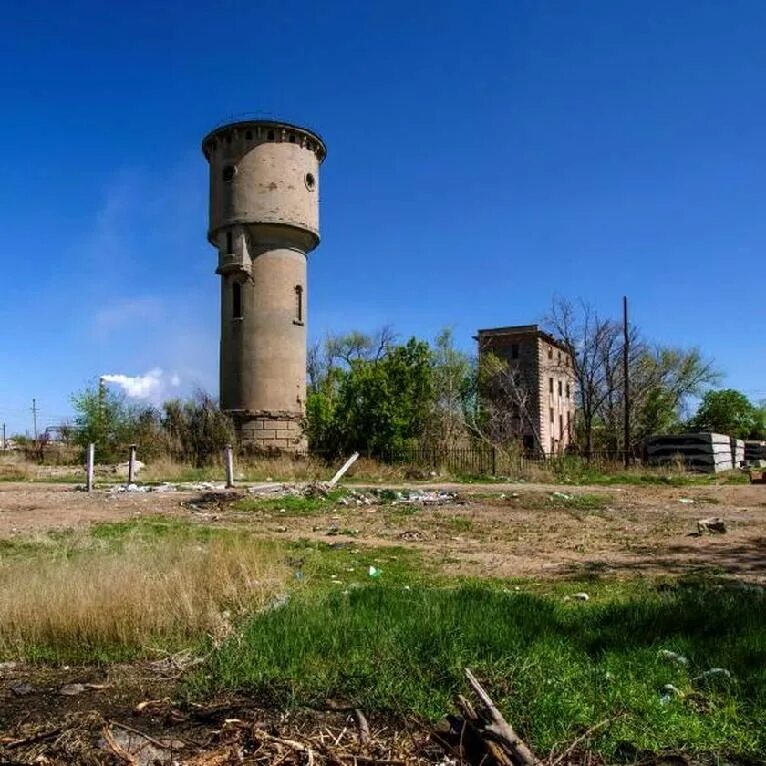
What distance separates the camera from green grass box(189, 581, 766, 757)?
3.75 meters

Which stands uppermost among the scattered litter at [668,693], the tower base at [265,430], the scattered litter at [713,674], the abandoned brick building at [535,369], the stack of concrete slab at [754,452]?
the abandoned brick building at [535,369]

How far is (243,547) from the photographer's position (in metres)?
7.52

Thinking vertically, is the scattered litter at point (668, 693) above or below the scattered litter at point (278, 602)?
below

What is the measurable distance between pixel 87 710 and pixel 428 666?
1925 mm

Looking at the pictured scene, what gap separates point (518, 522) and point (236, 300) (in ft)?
72.2

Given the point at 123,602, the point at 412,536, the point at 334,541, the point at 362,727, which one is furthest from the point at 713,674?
the point at 412,536

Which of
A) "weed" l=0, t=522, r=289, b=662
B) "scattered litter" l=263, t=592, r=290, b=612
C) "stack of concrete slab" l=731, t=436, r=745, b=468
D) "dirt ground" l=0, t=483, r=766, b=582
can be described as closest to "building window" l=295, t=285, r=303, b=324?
"dirt ground" l=0, t=483, r=766, b=582

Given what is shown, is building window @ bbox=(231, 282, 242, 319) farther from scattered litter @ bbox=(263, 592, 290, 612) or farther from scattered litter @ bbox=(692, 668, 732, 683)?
scattered litter @ bbox=(692, 668, 732, 683)

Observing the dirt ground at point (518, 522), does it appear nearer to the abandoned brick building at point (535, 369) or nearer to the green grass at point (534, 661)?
the green grass at point (534, 661)

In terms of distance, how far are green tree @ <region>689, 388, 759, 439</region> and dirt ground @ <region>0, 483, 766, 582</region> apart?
44528 mm

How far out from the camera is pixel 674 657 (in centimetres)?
454

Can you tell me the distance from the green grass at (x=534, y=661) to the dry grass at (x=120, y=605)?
0.54m

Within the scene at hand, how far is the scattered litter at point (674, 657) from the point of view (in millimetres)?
4465

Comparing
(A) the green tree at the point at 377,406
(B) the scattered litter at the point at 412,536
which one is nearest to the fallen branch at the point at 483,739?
(B) the scattered litter at the point at 412,536
